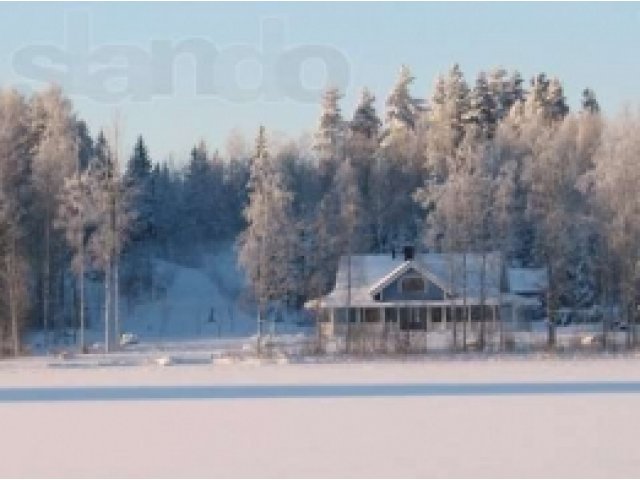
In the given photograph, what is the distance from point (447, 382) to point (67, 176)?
29998 mm

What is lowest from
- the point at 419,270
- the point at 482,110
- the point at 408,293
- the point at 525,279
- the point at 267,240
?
the point at 408,293

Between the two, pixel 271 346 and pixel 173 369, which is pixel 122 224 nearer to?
pixel 271 346

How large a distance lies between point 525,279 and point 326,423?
4406 cm

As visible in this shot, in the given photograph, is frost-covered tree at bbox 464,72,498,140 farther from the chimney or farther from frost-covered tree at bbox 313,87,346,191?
the chimney

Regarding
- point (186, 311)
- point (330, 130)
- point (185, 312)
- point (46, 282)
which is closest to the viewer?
point (46, 282)

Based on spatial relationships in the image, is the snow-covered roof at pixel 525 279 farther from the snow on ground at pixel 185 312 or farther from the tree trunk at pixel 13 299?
the tree trunk at pixel 13 299

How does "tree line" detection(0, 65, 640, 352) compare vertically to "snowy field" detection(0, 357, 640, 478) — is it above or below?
above

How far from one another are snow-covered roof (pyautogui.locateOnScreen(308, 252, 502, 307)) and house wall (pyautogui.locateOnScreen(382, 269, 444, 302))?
0.29 metres

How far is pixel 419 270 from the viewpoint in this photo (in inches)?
2175

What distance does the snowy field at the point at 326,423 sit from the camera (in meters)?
14.3

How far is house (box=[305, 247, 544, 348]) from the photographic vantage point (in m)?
51.7

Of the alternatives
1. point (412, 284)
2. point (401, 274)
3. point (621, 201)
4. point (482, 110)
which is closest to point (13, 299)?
point (401, 274)

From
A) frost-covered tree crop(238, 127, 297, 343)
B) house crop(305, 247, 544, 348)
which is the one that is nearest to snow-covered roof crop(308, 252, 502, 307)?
house crop(305, 247, 544, 348)

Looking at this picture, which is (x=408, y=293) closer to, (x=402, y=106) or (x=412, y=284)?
(x=412, y=284)
